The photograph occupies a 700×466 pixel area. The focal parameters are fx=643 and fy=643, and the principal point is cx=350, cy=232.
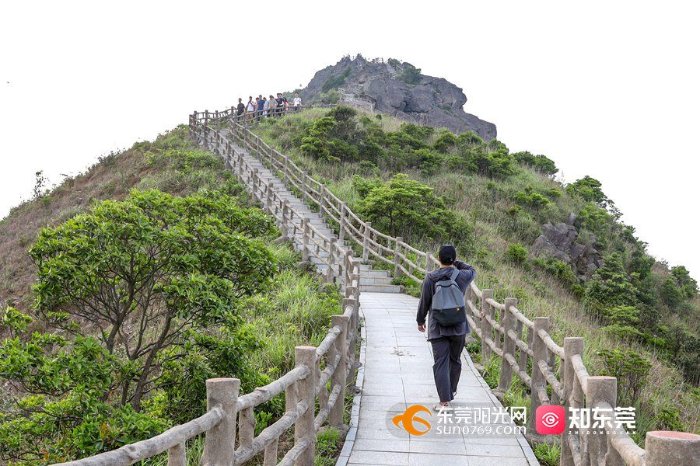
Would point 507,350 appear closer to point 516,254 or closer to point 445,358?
point 445,358

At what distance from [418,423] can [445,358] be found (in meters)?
0.71

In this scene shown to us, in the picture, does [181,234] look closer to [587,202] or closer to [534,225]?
[534,225]

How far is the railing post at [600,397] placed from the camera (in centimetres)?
404

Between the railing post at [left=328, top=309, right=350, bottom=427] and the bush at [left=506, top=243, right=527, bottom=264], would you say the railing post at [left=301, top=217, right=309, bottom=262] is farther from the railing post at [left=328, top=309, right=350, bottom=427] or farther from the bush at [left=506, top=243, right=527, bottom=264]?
the railing post at [left=328, top=309, right=350, bottom=427]

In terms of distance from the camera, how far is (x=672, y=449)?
2688 mm

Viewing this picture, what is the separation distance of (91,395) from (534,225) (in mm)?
20381

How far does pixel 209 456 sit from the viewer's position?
3523mm

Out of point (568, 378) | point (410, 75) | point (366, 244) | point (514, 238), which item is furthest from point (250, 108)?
point (410, 75)

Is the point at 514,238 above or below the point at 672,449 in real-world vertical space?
above

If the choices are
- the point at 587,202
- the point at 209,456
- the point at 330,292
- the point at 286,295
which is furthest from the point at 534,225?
the point at 209,456

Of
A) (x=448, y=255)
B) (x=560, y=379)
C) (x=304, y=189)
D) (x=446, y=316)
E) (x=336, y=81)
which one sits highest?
(x=336, y=81)

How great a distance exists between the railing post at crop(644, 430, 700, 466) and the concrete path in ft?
9.91

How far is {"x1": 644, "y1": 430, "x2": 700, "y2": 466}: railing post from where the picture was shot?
2660 millimetres

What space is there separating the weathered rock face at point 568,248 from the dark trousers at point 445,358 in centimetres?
1622
